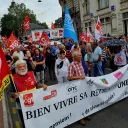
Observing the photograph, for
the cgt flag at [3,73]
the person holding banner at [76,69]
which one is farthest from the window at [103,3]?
the cgt flag at [3,73]

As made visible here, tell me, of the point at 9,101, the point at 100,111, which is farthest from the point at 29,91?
the point at 9,101

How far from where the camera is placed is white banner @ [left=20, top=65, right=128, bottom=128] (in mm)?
4633

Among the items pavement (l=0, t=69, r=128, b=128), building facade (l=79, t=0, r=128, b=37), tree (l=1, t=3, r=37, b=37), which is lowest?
pavement (l=0, t=69, r=128, b=128)

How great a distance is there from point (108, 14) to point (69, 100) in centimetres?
2799

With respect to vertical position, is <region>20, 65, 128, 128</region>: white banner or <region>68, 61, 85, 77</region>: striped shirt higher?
<region>68, 61, 85, 77</region>: striped shirt

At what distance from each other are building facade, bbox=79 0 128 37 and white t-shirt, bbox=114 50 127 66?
21.0 meters

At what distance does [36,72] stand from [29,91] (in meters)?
4.72

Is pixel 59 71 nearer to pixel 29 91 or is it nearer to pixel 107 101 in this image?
pixel 107 101

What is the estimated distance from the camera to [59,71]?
271 inches

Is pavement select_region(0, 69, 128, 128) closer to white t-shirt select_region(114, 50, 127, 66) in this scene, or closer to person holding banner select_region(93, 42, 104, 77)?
white t-shirt select_region(114, 50, 127, 66)

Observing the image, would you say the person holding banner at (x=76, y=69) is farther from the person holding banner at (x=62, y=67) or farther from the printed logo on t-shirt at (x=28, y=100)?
the printed logo on t-shirt at (x=28, y=100)

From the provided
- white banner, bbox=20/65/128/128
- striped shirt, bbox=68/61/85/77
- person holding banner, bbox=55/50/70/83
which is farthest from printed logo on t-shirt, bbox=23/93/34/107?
person holding banner, bbox=55/50/70/83

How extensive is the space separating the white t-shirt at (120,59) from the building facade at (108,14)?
21046 millimetres

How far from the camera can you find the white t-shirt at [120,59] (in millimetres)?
8820
